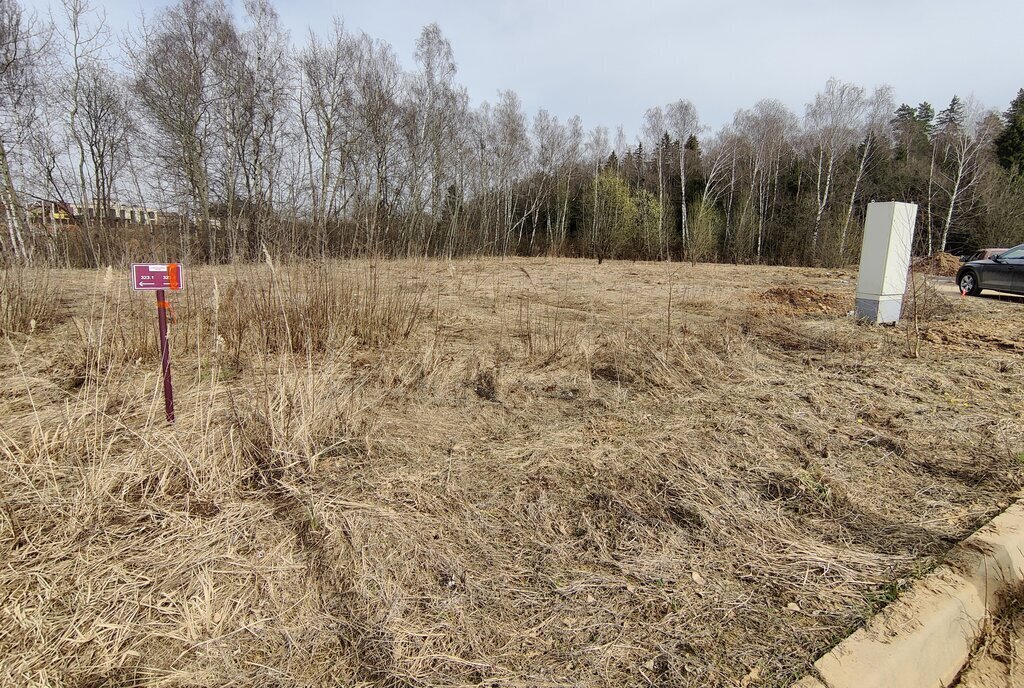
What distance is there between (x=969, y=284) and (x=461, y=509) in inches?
585

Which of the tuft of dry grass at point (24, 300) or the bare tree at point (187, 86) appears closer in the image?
the tuft of dry grass at point (24, 300)

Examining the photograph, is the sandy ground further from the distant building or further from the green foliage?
the green foliage

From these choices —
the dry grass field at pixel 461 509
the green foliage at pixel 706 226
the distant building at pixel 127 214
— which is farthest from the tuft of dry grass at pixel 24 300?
the green foliage at pixel 706 226

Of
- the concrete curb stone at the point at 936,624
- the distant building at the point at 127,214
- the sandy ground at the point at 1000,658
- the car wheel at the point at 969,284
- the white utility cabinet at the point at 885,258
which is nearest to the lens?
the concrete curb stone at the point at 936,624

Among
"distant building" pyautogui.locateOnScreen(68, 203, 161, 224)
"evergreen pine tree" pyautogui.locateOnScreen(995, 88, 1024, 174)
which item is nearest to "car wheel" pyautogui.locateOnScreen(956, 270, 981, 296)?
"distant building" pyautogui.locateOnScreen(68, 203, 161, 224)

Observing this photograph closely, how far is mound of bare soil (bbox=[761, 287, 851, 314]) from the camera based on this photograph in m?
8.30

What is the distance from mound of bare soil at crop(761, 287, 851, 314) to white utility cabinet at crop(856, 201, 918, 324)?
4.24 ft

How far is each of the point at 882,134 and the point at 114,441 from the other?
4027 centimetres

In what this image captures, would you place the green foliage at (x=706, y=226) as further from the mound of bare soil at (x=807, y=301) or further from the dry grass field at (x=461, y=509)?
the dry grass field at (x=461, y=509)

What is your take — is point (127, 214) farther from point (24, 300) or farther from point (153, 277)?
point (153, 277)

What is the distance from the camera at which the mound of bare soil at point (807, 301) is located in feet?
27.2

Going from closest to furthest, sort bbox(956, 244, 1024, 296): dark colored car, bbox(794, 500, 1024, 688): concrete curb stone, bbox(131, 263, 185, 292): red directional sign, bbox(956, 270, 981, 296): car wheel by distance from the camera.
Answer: bbox(794, 500, 1024, 688): concrete curb stone
bbox(131, 263, 185, 292): red directional sign
bbox(956, 244, 1024, 296): dark colored car
bbox(956, 270, 981, 296): car wheel

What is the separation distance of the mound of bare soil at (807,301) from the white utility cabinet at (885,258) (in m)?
1.29

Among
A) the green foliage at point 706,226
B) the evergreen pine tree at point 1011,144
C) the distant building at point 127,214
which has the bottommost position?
the distant building at point 127,214
